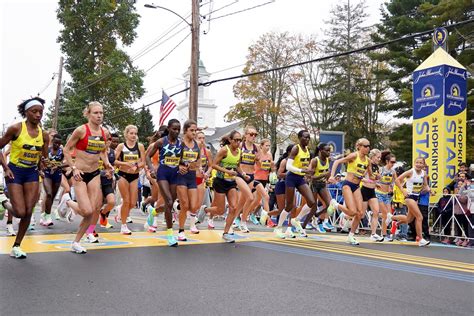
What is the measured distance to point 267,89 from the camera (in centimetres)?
4431

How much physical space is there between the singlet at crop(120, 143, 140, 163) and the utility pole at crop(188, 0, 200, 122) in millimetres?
9320

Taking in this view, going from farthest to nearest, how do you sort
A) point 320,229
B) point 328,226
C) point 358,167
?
point 328,226 → point 320,229 → point 358,167

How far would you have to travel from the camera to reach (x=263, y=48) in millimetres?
42875

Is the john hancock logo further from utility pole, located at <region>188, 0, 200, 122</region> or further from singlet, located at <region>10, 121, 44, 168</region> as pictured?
singlet, located at <region>10, 121, 44, 168</region>

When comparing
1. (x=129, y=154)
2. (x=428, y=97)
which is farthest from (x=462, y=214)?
(x=129, y=154)

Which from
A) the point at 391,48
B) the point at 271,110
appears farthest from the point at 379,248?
the point at 271,110

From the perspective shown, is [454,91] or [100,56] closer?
[454,91]

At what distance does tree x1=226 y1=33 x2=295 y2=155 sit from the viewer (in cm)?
4253

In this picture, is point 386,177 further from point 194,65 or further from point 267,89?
point 267,89

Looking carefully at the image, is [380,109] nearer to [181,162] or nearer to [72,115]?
[72,115]

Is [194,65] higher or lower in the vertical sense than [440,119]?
higher

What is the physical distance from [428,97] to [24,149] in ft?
38.2

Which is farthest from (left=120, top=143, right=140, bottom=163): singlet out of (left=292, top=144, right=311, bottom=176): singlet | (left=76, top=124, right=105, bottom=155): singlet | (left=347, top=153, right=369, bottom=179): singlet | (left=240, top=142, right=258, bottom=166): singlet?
(left=347, top=153, right=369, bottom=179): singlet

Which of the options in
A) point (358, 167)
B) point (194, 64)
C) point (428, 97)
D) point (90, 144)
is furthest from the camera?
point (194, 64)
